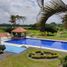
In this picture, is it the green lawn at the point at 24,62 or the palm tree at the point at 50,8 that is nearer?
the palm tree at the point at 50,8

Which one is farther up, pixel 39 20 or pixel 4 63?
pixel 39 20

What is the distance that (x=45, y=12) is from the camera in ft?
15.6

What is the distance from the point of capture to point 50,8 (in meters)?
4.68

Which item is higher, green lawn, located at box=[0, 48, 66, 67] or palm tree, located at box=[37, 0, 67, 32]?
palm tree, located at box=[37, 0, 67, 32]

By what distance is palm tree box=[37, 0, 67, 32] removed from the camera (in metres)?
4.50

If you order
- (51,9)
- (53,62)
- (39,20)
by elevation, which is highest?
(51,9)

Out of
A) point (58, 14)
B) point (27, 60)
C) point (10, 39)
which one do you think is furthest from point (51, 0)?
point (10, 39)

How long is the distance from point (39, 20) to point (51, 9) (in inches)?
19.6

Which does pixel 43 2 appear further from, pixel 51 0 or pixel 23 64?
pixel 23 64

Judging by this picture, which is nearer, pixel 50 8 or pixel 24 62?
pixel 50 8

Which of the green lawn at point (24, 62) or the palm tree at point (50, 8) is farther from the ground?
the palm tree at point (50, 8)

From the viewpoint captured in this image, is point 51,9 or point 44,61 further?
point 44,61

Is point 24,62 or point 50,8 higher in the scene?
point 50,8

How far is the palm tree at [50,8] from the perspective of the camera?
14.8 ft
